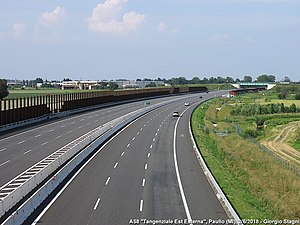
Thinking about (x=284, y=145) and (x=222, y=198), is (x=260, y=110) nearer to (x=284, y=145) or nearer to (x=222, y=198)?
(x=284, y=145)

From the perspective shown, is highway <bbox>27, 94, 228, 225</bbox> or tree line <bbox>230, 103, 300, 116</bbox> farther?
tree line <bbox>230, 103, 300, 116</bbox>

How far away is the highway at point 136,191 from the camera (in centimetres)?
2378

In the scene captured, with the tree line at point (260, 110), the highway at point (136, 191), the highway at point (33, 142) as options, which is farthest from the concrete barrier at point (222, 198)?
the tree line at point (260, 110)

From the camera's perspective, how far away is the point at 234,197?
30.1 meters

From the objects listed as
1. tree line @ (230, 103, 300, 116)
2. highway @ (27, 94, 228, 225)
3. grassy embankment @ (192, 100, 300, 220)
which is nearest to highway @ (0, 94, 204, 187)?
highway @ (27, 94, 228, 225)

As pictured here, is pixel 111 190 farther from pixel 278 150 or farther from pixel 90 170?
pixel 278 150

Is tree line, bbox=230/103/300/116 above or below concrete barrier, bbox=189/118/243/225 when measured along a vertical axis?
below

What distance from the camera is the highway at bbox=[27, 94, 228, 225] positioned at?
23.8 meters

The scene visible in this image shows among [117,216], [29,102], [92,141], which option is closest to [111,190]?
[117,216]

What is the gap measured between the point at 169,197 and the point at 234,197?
15.3ft

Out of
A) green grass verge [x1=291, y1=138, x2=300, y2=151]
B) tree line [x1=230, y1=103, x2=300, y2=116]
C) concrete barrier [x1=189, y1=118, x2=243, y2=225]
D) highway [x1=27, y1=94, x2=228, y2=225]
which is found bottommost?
green grass verge [x1=291, y1=138, x2=300, y2=151]

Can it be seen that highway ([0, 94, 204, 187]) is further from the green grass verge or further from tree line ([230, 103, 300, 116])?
tree line ([230, 103, 300, 116])

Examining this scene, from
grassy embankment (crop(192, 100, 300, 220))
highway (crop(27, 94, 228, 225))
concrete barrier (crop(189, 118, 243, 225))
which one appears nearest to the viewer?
concrete barrier (crop(189, 118, 243, 225))

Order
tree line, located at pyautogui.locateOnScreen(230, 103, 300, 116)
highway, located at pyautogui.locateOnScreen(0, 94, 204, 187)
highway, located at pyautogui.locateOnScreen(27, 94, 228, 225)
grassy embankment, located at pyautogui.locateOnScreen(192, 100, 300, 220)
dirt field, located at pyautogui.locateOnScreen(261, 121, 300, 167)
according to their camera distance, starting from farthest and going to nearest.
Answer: tree line, located at pyautogui.locateOnScreen(230, 103, 300, 116)
dirt field, located at pyautogui.locateOnScreen(261, 121, 300, 167)
highway, located at pyautogui.locateOnScreen(0, 94, 204, 187)
grassy embankment, located at pyautogui.locateOnScreen(192, 100, 300, 220)
highway, located at pyautogui.locateOnScreen(27, 94, 228, 225)
